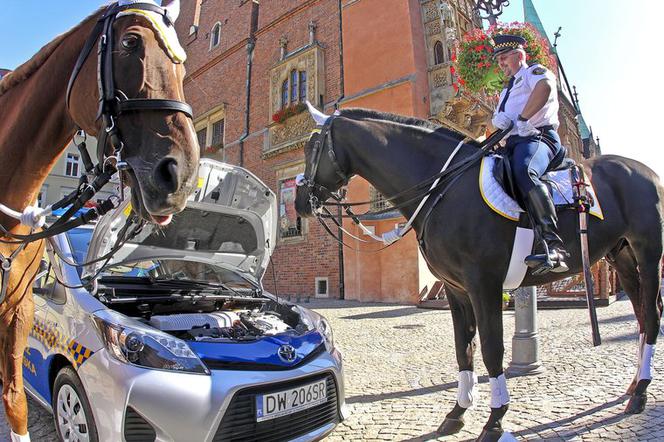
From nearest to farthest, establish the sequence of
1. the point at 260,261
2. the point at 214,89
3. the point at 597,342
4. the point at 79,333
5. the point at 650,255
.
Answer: the point at 79,333, the point at 597,342, the point at 650,255, the point at 260,261, the point at 214,89

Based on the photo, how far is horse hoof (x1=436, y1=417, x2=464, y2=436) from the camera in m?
3.21

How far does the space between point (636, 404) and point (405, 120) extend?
3.12 metres

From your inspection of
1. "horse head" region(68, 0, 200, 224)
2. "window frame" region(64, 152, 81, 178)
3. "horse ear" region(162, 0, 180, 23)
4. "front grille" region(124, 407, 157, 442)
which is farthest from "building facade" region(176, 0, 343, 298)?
"window frame" region(64, 152, 81, 178)

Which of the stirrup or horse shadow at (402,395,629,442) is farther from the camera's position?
horse shadow at (402,395,629,442)

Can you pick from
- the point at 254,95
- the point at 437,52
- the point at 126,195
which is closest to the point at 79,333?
the point at 126,195

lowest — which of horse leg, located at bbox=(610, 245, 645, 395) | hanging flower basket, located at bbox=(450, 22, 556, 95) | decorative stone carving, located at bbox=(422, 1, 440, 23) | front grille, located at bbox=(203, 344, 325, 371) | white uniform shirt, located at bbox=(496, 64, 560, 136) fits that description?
front grille, located at bbox=(203, 344, 325, 371)

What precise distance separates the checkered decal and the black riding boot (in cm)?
306

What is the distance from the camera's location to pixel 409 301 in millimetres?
11922

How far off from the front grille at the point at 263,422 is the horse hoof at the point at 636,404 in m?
2.60

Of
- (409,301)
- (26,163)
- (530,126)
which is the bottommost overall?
(409,301)

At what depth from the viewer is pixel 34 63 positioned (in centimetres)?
206

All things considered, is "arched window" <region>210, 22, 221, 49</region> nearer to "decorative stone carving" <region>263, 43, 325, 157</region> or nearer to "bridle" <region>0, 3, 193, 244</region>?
Result: "decorative stone carving" <region>263, 43, 325, 157</region>

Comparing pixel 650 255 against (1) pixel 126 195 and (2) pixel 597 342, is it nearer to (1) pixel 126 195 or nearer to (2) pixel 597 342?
(2) pixel 597 342

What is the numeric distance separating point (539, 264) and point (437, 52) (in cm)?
1194
